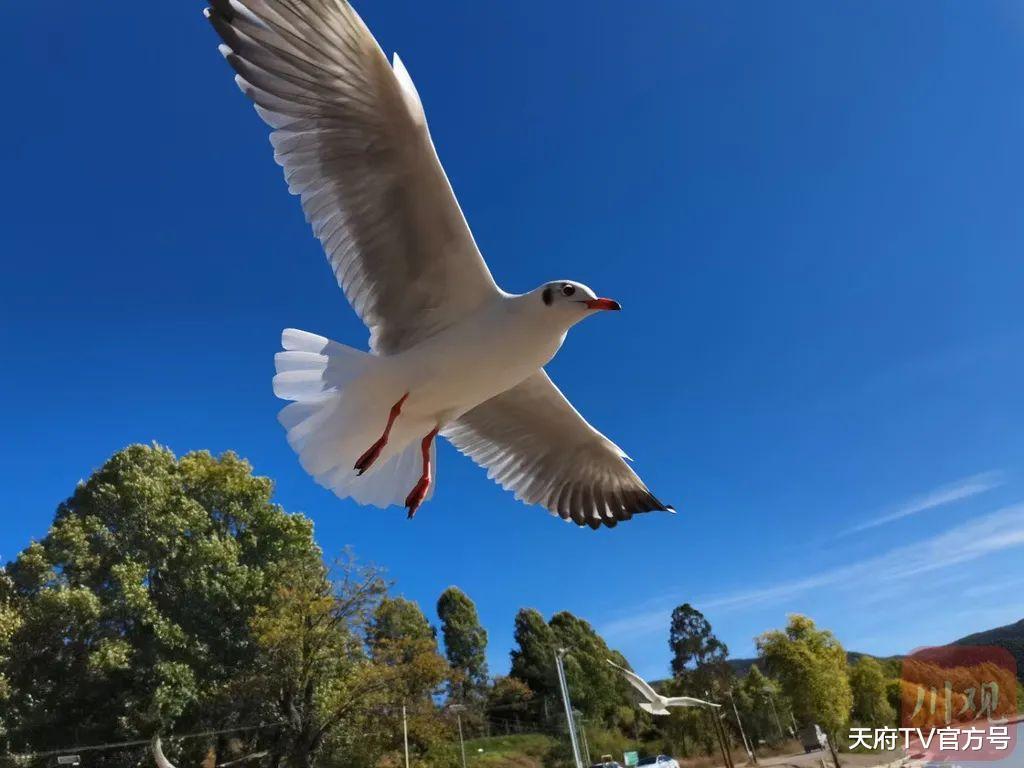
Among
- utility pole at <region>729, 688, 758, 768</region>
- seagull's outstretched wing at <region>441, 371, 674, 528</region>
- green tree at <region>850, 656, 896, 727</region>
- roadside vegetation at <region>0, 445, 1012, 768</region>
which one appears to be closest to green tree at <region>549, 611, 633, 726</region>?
utility pole at <region>729, 688, 758, 768</region>

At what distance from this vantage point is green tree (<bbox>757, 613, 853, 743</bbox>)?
1756 centimetres

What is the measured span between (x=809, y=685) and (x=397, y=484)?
17.6m

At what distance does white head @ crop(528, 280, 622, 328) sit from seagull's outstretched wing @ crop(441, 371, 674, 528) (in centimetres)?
174

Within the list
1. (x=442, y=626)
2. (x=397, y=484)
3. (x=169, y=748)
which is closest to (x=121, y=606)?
(x=169, y=748)

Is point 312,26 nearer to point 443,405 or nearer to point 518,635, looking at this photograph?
point 443,405

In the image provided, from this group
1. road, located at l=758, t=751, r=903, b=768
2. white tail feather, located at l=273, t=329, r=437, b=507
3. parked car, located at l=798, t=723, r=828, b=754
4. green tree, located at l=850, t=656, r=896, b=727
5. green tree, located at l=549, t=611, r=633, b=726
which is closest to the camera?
white tail feather, located at l=273, t=329, r=437, b=507

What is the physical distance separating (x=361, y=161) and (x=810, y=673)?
18.7m

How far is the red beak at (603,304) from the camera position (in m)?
2.75

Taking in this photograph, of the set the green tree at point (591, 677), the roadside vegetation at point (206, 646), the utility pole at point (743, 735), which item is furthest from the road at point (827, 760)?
the green tree at point (591, 677)

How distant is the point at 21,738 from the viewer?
15133 mm

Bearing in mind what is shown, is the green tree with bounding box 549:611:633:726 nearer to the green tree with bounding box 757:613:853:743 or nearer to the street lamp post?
the street lamp post

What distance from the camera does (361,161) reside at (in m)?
2.96

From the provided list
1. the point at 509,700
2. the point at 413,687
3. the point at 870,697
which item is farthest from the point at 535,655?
the point at 413,687

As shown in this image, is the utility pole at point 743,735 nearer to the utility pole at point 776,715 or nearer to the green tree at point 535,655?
the utility pole at point 776,715
